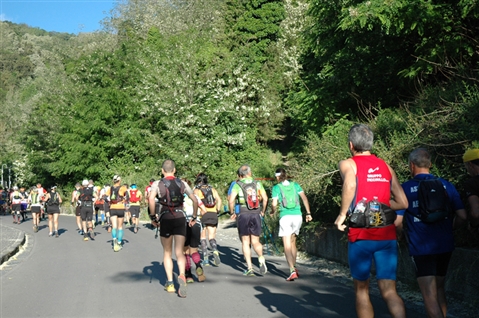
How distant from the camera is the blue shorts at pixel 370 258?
17.5 feet

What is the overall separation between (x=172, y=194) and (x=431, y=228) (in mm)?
4498

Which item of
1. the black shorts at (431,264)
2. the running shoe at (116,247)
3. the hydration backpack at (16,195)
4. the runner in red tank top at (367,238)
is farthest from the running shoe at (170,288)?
the hydration backpack at (16,195)

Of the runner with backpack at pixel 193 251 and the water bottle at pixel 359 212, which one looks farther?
the runner with backpack at pixel 193 251

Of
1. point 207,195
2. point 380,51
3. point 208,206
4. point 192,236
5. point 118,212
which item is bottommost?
point 192,236

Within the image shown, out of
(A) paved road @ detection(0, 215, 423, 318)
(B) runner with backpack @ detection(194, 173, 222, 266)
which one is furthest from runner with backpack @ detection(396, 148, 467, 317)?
(B) runner with backpack @ detection(194, 173, 222, 266)

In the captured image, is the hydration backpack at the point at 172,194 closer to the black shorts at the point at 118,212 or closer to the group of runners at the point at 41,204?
the black shorts at the point at 118,212

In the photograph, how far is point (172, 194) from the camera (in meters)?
9.12

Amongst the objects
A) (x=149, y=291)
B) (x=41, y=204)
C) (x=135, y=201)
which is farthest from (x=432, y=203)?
(x=41, y=204)

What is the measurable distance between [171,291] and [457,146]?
196 inches

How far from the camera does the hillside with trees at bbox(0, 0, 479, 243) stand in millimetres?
11406

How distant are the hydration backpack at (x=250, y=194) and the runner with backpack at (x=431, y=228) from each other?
5124mm

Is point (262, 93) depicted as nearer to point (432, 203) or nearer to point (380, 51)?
point (380, 51)

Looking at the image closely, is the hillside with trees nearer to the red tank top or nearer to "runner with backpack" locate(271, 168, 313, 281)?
"runner with backpack" locate(271, 168, 313, 281)

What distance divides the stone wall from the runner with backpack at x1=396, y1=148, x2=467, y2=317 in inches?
73.3
